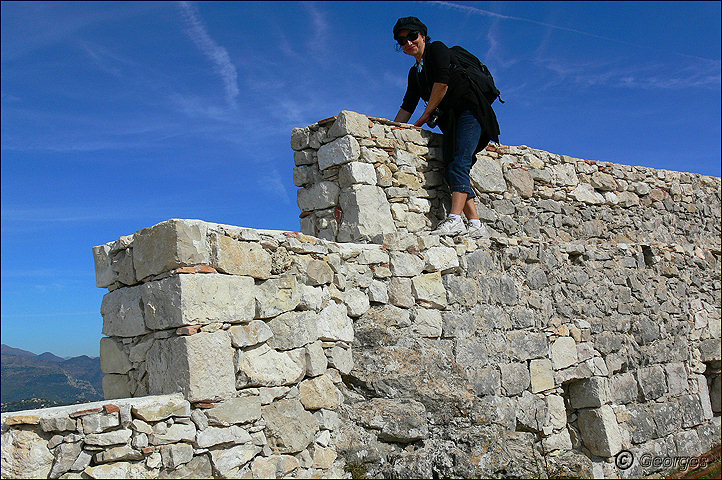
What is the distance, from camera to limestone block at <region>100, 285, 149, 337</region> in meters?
3.88

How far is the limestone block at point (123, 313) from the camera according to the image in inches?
153

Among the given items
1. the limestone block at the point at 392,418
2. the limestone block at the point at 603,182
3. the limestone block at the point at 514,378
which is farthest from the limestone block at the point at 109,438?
the limestone block at the point at 603,182

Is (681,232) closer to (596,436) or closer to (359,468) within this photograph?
(596,436)

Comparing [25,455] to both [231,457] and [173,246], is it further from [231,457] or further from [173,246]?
[173,246]

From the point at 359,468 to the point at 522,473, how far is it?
115 cm

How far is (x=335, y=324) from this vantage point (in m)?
4.39

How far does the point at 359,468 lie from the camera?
4102mm

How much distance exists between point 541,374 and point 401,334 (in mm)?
1614

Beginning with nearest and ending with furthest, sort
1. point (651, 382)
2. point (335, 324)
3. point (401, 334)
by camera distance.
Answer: point (335, 324)
point (401, 334)
point (651, 382)

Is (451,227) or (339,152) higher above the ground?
(339,152)

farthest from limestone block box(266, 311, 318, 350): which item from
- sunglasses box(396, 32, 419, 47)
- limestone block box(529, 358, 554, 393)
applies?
sunglasses box(396, 32, 419, 47)

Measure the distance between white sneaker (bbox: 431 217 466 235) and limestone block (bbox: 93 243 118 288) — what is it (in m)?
2.50

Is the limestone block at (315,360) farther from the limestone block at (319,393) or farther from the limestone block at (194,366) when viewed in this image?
the limestone block at (194,366)

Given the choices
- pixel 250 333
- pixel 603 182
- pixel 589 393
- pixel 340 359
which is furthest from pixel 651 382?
pixel 250 333
